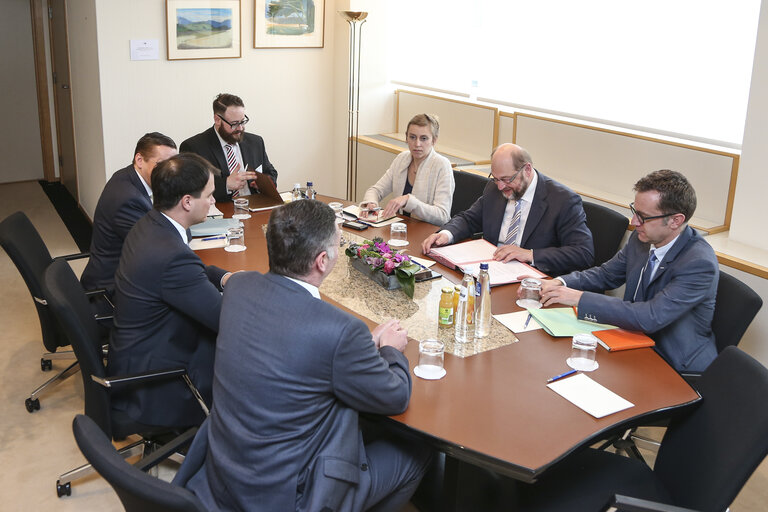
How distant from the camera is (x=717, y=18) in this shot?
4.34 meters

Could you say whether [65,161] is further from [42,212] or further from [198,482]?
[198,482]

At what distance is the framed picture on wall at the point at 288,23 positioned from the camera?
20.9 ft

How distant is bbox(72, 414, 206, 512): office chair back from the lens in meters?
1.76

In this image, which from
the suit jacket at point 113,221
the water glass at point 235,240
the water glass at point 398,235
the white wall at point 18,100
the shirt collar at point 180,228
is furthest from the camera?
the white wall at point 18,100

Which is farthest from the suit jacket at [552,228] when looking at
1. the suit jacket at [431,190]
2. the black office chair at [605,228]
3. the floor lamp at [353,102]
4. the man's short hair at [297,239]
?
the floor lamp at [353,102]

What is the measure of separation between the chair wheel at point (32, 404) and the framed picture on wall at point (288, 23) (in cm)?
375

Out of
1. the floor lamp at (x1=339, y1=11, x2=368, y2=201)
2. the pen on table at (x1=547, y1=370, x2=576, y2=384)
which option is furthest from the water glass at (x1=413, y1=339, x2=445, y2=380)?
the floor lamp at (x1=339, y1=11, x2=368, y2=201)

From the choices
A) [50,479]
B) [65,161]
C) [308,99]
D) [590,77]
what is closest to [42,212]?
[65,161]

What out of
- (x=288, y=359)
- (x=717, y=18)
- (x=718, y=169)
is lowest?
(x=288, y=359)

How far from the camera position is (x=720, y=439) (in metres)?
2.28

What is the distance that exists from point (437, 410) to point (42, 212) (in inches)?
237

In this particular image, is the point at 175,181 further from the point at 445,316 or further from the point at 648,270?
the point at 648,270

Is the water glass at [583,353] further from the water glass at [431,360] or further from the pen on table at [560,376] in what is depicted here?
the water glass at [431,360]

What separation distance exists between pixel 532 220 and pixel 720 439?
184 centimetres
